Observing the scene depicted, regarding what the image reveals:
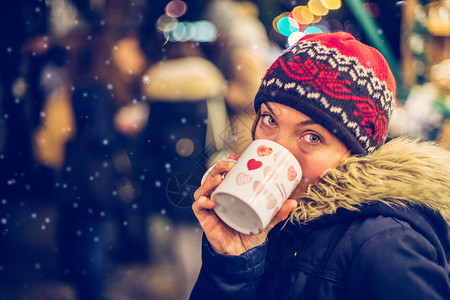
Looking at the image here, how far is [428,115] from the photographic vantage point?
7.30 ft

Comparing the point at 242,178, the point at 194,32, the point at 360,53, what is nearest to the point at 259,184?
the point at 242,178

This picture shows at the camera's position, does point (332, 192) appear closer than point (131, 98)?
Yes

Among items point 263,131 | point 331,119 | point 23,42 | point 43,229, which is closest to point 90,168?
point 23,42

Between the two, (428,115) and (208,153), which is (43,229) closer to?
(208,153)

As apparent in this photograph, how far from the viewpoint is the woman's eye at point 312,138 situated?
0.86m

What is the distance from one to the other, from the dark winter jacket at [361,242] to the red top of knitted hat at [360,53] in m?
0.19

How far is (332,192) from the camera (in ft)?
2.66

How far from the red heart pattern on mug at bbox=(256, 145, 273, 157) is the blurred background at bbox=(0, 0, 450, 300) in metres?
0.99

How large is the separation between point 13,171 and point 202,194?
2077mm

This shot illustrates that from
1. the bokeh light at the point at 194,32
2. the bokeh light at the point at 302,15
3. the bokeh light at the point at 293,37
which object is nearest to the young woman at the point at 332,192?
the bokeh light at the point at 293,37

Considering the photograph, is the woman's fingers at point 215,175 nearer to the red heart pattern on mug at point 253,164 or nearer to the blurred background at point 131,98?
the red heart pattern on mug at point 253,164

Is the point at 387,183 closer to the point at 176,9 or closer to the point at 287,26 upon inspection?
the point at 287,26

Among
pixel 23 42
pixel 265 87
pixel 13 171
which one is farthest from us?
Result: pixel 13 171

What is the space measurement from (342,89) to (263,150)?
0.29m
